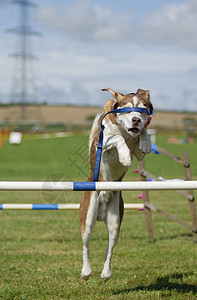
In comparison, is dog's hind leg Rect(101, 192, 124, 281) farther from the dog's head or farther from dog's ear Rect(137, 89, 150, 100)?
dog's ear Rect(137, 89, 150, 100)

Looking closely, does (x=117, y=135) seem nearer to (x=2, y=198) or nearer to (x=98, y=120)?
(x=98, y=120)

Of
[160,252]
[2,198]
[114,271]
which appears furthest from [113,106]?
[2,198]

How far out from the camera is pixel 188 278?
223 inches

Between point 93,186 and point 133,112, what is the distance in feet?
2.49

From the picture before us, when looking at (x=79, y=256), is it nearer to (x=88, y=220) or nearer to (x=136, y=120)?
(x=88, y=220)

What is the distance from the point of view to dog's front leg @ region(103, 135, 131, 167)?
391 cm

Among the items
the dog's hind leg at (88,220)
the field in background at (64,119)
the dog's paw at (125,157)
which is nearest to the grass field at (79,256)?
the dog's hind leg at (88,220)

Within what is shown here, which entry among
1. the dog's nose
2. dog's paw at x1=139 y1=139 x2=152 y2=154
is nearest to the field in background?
dog's paw at x1=139 y1=139 x2=152 y2=154

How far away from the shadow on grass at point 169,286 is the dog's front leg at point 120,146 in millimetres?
1930

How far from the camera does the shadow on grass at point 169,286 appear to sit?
17.0ft

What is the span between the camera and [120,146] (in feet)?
13.1

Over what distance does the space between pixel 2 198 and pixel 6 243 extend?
4830 mm

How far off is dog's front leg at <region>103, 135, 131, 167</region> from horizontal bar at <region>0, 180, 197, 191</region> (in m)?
0.31

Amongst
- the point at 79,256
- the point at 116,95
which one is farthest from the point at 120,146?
the point at 79,256
